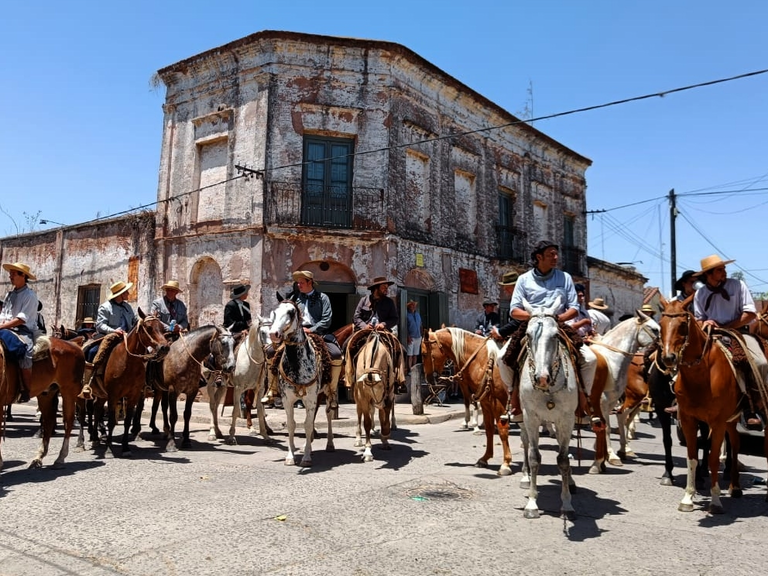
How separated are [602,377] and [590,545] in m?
3.55

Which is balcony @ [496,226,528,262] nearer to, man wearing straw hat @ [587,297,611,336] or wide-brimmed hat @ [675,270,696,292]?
man wearing straw hat @ [587,297,611,336]

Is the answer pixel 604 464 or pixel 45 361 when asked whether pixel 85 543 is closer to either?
pixel 45 361

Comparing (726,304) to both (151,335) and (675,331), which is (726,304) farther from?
(151,335)

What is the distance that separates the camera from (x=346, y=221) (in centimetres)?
1672

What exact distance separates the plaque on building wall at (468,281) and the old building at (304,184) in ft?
0.23

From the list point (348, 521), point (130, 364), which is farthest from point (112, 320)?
point (348, 521)

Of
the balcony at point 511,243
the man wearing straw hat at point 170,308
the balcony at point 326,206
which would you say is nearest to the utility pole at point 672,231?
the balcony at point 511,243

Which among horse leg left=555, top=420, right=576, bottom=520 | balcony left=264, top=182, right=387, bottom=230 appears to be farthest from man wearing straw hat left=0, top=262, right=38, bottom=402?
balcony left=264, top=182, right=387, bottom=230

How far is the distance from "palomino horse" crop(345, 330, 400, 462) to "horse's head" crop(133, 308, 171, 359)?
2.73 meters

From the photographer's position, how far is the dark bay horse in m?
9.02

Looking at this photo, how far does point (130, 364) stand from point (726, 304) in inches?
307

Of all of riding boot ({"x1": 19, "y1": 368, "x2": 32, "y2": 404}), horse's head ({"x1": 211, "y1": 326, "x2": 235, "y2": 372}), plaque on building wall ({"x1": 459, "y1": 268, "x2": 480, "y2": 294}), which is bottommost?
riding boot ({"x1": 19, "y1": 368, "x2": 32, "y2": 404})

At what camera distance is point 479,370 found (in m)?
8.05

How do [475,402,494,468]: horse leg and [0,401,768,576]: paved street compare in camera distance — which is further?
[475,402,494,468]: horse leg
